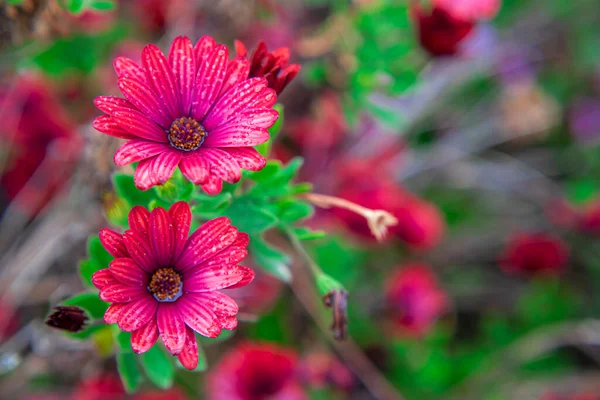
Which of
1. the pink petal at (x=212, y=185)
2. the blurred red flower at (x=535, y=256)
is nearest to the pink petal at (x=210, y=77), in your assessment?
the pink petal at (x=212, y=185)

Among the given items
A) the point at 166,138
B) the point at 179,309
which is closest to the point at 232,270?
the point at 179,309

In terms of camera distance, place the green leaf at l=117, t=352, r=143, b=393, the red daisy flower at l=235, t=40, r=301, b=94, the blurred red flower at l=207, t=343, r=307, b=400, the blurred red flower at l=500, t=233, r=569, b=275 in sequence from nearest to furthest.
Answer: the red daisy flower at l=235, t=40, r=301, b=94 → the green leaf at l=117, t=352, r=143, b=393 → the blurred red flower at l=207, t=343, r=307, b=400 → the blurred red flower at l=500, t=233, r=569, b=275

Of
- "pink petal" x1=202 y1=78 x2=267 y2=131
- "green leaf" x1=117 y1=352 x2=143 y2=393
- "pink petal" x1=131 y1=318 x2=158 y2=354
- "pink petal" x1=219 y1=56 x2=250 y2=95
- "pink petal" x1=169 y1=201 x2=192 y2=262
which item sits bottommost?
"green leaf" x1=117 y1=352 x2=143 y2=393

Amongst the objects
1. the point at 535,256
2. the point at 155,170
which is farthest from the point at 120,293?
the point at 535,256

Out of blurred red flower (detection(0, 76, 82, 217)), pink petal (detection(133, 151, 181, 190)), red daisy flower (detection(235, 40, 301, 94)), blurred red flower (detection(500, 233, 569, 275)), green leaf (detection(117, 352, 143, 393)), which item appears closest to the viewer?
pink petal (detection(133, 151, 181, 190))

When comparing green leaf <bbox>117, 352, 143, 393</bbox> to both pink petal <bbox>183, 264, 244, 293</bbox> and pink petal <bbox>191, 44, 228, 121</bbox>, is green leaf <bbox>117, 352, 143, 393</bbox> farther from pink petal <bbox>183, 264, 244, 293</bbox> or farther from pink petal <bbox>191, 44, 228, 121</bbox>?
pink petal <bbox>191, 44, 228, 121</bbox>

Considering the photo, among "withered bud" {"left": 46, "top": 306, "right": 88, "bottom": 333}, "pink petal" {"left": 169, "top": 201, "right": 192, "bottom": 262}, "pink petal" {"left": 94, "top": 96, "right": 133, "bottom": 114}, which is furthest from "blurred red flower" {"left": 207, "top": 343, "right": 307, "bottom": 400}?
"pink petal" {"left": 94, "top": 96, "right": 133, "bottom": 114}
